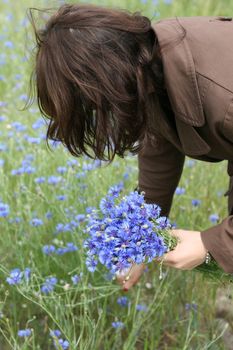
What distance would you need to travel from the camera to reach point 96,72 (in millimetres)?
1274

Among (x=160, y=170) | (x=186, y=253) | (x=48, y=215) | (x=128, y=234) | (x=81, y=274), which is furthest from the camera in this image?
(x=48, y=215)

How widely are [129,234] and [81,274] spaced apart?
18.3 inches

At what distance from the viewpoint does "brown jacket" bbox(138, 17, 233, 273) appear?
1.33 meters

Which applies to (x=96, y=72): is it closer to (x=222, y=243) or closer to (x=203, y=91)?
(x=203, y=91)

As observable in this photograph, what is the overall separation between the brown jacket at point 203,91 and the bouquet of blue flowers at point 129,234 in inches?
7.5

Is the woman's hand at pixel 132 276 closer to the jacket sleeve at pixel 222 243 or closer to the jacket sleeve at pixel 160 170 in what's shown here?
the jacket sleeve at pixel 160 170

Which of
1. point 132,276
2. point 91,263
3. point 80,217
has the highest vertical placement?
point 91,263

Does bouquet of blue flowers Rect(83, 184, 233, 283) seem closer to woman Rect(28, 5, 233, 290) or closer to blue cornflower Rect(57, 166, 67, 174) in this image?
woman Rect(28, 5, 233, 290)

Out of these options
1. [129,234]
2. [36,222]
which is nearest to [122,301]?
[36,222]

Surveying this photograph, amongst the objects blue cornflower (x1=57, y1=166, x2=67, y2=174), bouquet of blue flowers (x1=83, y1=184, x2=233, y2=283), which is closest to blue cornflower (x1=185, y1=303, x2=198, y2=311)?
bouquet of blue flowers (x1=83, y1=184, x2=233, y2=283)

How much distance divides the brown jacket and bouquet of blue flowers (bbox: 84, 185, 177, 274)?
7.5 inches

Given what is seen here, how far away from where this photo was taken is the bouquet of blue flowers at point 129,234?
4.10ft

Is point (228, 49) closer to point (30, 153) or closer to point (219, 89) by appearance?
point (219, 89)

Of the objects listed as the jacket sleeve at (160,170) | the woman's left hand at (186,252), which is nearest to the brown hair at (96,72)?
the woman's left hand at (186,252)
